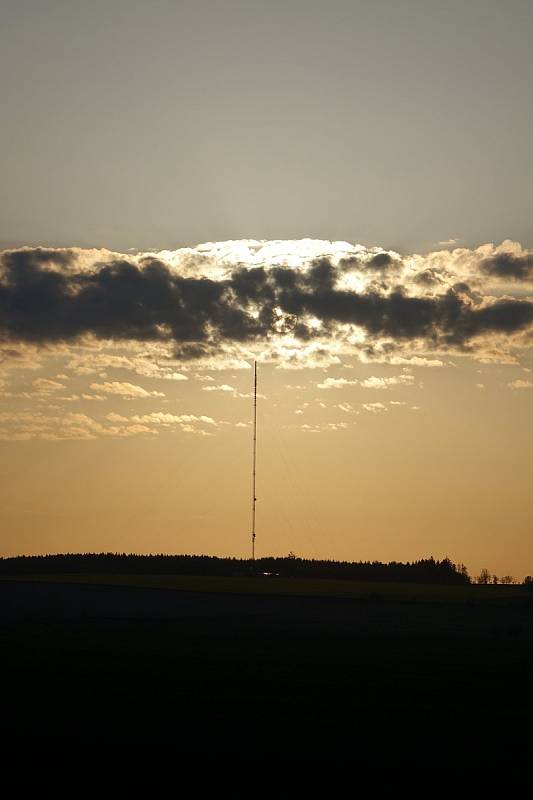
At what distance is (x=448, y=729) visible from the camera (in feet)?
94.0

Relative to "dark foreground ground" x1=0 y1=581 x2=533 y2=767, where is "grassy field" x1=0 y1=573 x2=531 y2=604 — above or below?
above

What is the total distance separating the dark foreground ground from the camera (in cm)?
2641

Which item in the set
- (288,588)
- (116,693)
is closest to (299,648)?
(116,693)

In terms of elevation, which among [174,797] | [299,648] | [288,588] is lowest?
[174,797]

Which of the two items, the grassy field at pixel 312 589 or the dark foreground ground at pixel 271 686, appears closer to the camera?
the dark foreground ground at pixel 271 686

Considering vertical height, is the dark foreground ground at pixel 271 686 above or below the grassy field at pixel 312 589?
below

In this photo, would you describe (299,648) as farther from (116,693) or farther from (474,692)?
(116,693)

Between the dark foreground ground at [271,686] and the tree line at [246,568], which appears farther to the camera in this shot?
Answer: the tree line at [246,568]

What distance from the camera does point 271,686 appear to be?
36594 millimetres

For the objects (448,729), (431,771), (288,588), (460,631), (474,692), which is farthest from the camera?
(288,588)

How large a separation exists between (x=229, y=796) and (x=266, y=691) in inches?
578

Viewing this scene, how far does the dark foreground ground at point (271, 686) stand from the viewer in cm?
2641

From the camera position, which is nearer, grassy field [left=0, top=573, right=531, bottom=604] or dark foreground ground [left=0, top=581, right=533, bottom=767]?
dark foreground ground [left=0, top=581, right=533, bottom=767]

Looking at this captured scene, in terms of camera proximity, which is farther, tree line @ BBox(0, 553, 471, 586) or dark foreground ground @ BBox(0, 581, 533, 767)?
tree line @ BBox(0, 553, 471, 586)
